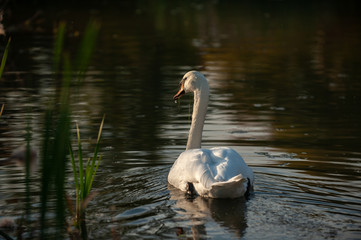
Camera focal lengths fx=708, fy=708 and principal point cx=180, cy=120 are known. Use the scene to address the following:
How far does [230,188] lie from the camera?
246 inches

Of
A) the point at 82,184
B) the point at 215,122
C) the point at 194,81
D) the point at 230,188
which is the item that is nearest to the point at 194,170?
the point at 230,188

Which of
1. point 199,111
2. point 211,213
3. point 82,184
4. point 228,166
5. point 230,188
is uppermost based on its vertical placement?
point 82,184

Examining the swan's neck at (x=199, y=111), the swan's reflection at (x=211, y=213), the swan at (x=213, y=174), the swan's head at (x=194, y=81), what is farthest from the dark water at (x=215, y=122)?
the swan's head at (x=194, y=81)

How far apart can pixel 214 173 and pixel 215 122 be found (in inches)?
168

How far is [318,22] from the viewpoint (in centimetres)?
2950

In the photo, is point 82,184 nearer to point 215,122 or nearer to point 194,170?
point 194,170

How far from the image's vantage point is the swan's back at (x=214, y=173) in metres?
6.26

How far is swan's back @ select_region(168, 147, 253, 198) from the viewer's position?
6263 millimetres

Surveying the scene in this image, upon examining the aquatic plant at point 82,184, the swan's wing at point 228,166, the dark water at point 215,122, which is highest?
the aquatic plant at point 82,184

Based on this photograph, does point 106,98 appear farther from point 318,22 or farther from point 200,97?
point 318,22

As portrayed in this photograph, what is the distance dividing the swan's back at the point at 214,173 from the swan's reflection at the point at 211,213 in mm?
85

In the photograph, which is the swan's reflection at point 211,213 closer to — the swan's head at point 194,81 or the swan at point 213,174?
the swan at point 213,174

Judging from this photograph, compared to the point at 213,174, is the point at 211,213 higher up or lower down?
lower down

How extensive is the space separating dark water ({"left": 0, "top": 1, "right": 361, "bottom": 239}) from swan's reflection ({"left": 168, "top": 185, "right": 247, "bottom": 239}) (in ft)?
0.03
